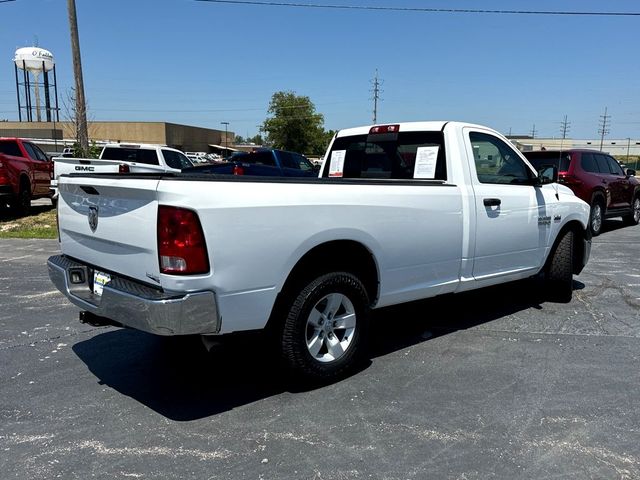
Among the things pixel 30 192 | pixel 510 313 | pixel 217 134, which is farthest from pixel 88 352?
pixel 217 134

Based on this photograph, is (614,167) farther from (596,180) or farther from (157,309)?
(157,309)

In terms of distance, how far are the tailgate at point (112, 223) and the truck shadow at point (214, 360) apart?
2.41ft

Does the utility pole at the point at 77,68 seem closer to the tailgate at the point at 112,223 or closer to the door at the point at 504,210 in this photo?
the tailgate at the point at 112,223

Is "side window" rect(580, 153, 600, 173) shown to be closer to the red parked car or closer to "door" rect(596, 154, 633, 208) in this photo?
"door" rect(596, 154, 633, 208)

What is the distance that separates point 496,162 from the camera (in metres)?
5.33

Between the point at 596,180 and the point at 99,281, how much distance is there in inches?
422

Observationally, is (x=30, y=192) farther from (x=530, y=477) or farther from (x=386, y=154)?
(x=530, y=477)

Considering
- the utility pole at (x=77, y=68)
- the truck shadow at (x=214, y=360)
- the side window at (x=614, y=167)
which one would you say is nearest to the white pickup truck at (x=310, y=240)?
the truck shadow at (x=214, y=360)

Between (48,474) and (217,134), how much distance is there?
86.7m

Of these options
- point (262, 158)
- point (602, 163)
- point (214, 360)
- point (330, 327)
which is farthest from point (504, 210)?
point (262, 158)

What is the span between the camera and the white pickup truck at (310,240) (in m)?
3.09

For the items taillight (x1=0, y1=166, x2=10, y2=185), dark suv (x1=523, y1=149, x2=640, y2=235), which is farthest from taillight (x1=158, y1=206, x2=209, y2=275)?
taillight (x1=0, y1=166, x2=10, y2=185)

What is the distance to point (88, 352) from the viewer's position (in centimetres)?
462

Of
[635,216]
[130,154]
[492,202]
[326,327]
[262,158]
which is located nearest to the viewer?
[326,327]
